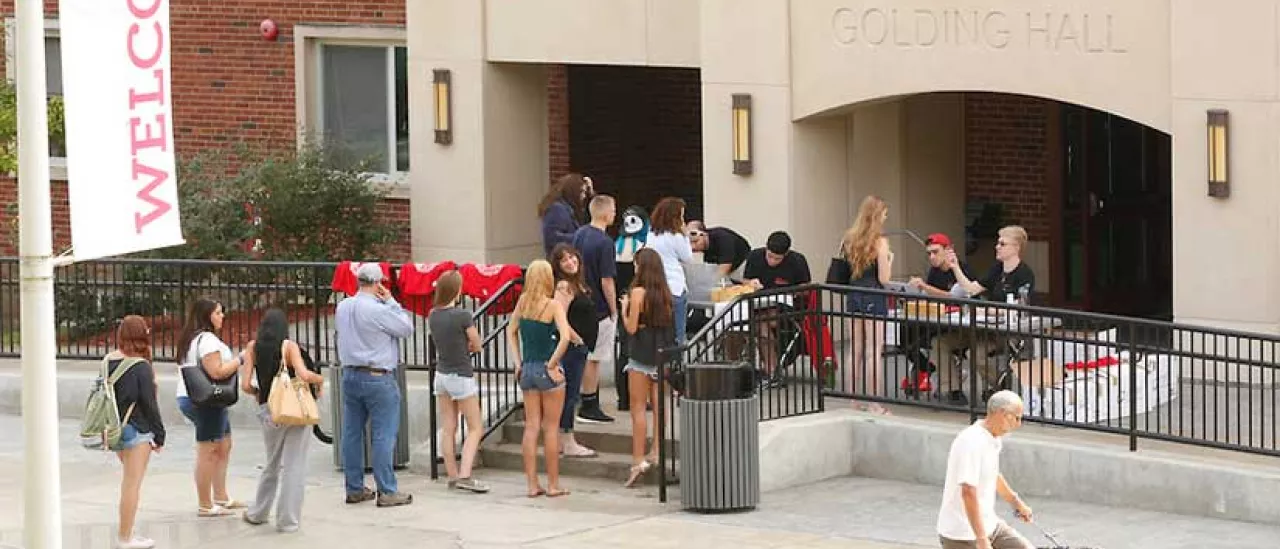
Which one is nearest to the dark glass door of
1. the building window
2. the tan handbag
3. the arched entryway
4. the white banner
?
the arched entryway

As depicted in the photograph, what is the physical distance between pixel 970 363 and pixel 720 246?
9.59 ft

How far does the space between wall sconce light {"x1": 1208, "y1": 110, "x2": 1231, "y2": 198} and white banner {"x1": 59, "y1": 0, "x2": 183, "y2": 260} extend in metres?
10.4

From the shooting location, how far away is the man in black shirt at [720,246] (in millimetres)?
18000

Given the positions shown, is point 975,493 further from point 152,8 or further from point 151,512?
point 151,512

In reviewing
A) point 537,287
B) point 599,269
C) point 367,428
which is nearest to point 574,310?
point 537,287

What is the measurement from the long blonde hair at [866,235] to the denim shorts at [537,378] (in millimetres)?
2559

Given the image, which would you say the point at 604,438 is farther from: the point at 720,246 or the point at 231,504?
the point at 231,504

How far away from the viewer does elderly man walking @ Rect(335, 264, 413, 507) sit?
598 inches

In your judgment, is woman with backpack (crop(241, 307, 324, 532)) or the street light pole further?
woman with backpack (crop(241, 307, 324, 532))

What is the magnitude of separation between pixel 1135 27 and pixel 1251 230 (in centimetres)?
A: 176

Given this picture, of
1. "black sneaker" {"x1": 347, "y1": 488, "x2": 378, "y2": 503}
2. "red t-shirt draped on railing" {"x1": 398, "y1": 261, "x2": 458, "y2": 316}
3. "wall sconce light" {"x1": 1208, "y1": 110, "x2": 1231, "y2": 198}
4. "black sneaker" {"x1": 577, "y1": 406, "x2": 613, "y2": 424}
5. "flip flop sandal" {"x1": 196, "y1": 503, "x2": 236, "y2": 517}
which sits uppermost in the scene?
"wall sconce light" {"x1": 1208, "y1": 110, "x2": 1231, "y2": 198}

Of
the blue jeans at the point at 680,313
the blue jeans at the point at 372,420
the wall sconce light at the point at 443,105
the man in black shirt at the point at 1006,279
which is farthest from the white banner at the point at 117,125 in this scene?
the wall sconce light at the point at 443,105

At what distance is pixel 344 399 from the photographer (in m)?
15.6

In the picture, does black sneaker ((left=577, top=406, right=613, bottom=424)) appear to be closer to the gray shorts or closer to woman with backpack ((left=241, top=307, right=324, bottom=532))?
the gray shorts
